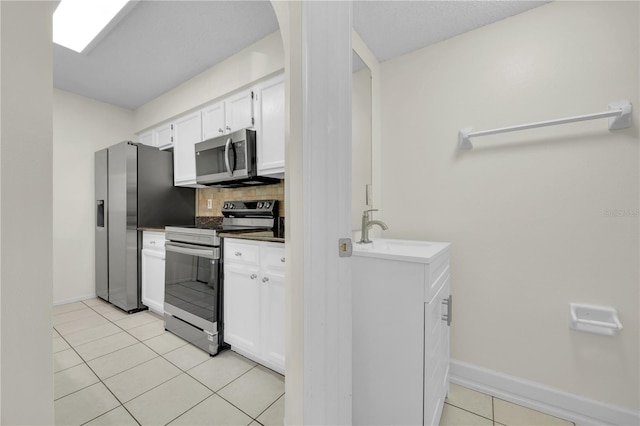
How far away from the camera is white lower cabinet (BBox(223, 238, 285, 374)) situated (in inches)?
67.4

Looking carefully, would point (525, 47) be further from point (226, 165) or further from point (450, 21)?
point (226, 165)

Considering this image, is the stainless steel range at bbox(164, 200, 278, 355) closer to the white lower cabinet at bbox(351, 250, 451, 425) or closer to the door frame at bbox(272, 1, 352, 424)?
the white lower cabinet at bbox(351, 250, 451, 425)

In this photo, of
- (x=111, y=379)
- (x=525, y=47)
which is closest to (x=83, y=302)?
(x=111, y=379)

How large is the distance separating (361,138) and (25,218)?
5.88ft

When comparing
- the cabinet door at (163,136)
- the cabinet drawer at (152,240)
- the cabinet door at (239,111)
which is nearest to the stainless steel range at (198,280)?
the cabinet drawer at (152,240)

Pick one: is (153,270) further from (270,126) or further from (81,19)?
(81,19)

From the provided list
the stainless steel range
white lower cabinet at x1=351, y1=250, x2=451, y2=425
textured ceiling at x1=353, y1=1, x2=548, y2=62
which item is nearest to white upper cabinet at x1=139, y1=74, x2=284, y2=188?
the stainless steel range

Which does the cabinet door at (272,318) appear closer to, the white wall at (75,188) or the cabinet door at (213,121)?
the cabinet door at (213,121)

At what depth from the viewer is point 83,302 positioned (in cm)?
313

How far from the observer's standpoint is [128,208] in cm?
282

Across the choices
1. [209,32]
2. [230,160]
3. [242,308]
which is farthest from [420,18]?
[242,308]

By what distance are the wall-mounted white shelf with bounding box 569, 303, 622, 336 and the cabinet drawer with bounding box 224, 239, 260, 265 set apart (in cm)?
188

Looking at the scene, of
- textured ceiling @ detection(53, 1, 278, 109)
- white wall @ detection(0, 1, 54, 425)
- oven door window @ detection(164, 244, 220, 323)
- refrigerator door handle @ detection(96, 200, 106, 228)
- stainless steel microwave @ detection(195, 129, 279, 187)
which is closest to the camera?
white wall @ detection(0, 1, 54, 425)

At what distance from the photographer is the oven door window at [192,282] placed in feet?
6.52
